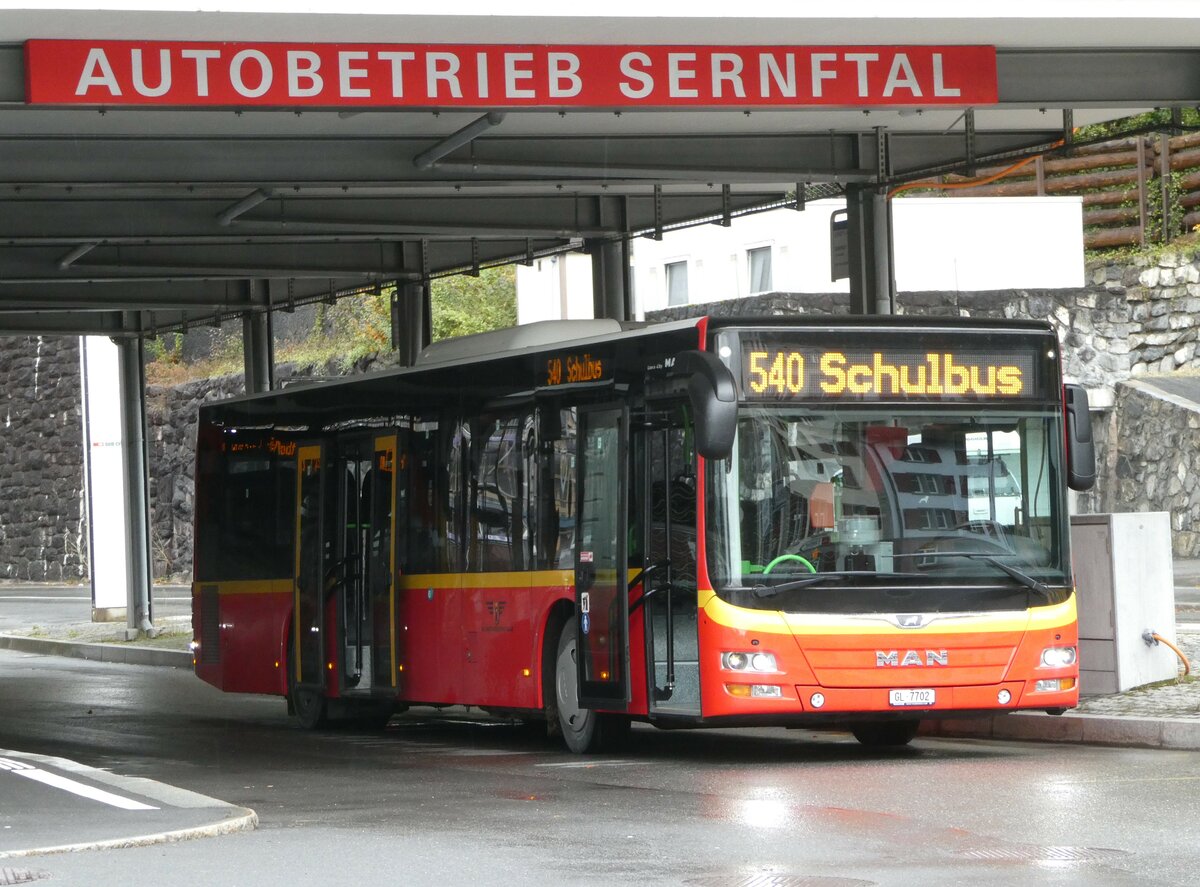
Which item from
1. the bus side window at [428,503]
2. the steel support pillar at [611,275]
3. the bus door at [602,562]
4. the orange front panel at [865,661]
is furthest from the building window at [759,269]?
the orange front panel at [865,661]

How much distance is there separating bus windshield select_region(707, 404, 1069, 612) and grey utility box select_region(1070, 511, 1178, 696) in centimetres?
225

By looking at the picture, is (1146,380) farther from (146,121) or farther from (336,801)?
(336,801)

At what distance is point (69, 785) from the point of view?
39.5 ft

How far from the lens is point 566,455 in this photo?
1477cm

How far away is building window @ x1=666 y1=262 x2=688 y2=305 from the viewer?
4672 centimetres

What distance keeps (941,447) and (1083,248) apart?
97.1 feet

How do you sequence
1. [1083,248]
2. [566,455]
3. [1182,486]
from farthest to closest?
[1083,248] < [1182,486] < [566,455]

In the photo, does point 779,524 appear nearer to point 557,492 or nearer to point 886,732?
point 557,492

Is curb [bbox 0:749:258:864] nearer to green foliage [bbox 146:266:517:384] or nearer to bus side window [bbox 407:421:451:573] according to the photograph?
bus side window [bbox 407:421:451:573]

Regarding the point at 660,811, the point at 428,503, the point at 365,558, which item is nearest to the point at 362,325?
the point at 365,558

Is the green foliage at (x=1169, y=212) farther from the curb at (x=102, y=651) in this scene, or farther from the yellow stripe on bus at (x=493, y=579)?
the yellow stripe on bus at (x=493, y=579)

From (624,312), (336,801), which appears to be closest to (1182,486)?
(624,312)

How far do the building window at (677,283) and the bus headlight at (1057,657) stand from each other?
33.1m

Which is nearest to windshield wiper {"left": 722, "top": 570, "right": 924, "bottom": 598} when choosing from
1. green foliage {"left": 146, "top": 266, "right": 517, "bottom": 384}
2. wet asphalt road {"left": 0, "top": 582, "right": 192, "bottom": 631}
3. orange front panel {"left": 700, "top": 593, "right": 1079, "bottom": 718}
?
orange front panel {"left": 700, "top": 593, "right": 1079, "bottom": 718}
